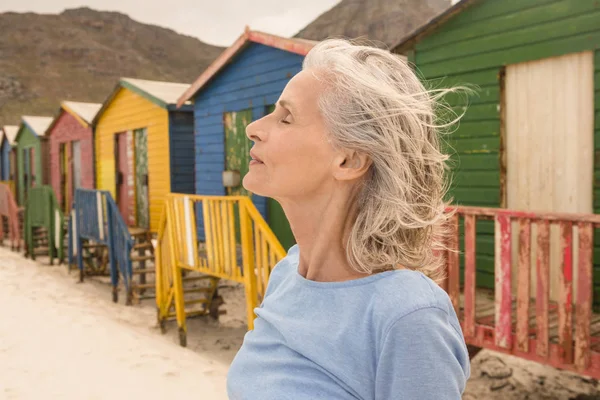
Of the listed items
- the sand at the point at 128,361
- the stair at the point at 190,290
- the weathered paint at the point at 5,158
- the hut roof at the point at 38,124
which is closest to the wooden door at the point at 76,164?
the hut roof at the point at 38,124

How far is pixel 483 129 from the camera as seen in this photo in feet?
20.1

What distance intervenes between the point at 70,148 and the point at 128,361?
13247mm

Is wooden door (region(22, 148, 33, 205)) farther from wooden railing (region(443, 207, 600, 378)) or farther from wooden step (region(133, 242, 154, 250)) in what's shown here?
wooden railing (region(443, 207, 600, 378))

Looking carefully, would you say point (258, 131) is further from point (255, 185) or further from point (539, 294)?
point (539, 294)

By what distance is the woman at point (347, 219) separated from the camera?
42.2 inches

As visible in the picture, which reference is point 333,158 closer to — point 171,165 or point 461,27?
point 461,27

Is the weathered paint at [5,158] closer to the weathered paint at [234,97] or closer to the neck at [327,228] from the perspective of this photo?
the weathered paint at [234,97]

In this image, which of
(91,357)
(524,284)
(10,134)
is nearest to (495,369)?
(524,284)

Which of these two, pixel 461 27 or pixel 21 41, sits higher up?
pixel 21 41

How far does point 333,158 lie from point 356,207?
127 mm

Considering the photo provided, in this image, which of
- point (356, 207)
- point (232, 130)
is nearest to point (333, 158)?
point (356, 207)

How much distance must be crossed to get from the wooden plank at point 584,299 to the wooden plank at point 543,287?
200 millimetres

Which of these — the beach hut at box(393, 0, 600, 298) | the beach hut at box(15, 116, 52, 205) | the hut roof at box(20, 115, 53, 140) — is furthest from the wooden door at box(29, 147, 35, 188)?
the beach hut at box(393, 0, 600, 298)

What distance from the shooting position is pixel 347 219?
1.29m
